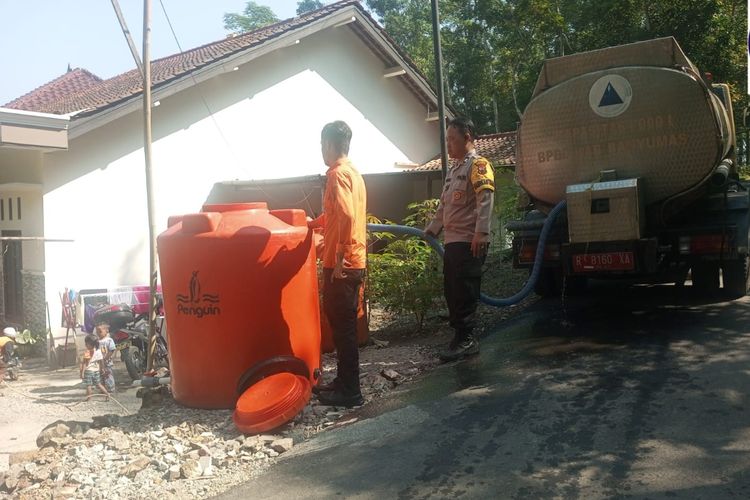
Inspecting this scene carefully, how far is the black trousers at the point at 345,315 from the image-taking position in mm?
4395

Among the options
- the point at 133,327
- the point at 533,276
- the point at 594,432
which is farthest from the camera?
the point at 133,327

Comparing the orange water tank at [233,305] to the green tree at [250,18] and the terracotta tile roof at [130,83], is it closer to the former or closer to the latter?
the terracotta tile roof at [130,83]

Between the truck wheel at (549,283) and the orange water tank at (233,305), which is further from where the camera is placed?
the truck wheel at (549,283)

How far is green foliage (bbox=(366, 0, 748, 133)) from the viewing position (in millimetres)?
17281

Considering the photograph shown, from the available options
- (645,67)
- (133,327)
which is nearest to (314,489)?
(645,67)

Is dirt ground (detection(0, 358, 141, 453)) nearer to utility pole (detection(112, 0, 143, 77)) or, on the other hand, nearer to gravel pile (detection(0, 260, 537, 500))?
gravel pile (detection(0, 260, 537, 500))

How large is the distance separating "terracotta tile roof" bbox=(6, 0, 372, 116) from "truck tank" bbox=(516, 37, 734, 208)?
6.16 meters

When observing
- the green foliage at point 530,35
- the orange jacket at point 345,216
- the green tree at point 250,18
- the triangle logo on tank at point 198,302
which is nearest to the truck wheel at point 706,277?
the orange jacket at point 345,216

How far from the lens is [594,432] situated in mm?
3529

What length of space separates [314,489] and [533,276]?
3.73 meters

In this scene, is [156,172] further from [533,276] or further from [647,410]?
[647,410]

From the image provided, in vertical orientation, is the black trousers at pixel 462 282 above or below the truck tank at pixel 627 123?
below

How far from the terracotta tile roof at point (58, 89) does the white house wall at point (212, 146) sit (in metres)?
3.49

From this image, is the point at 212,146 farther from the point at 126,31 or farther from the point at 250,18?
the point at 250,18
